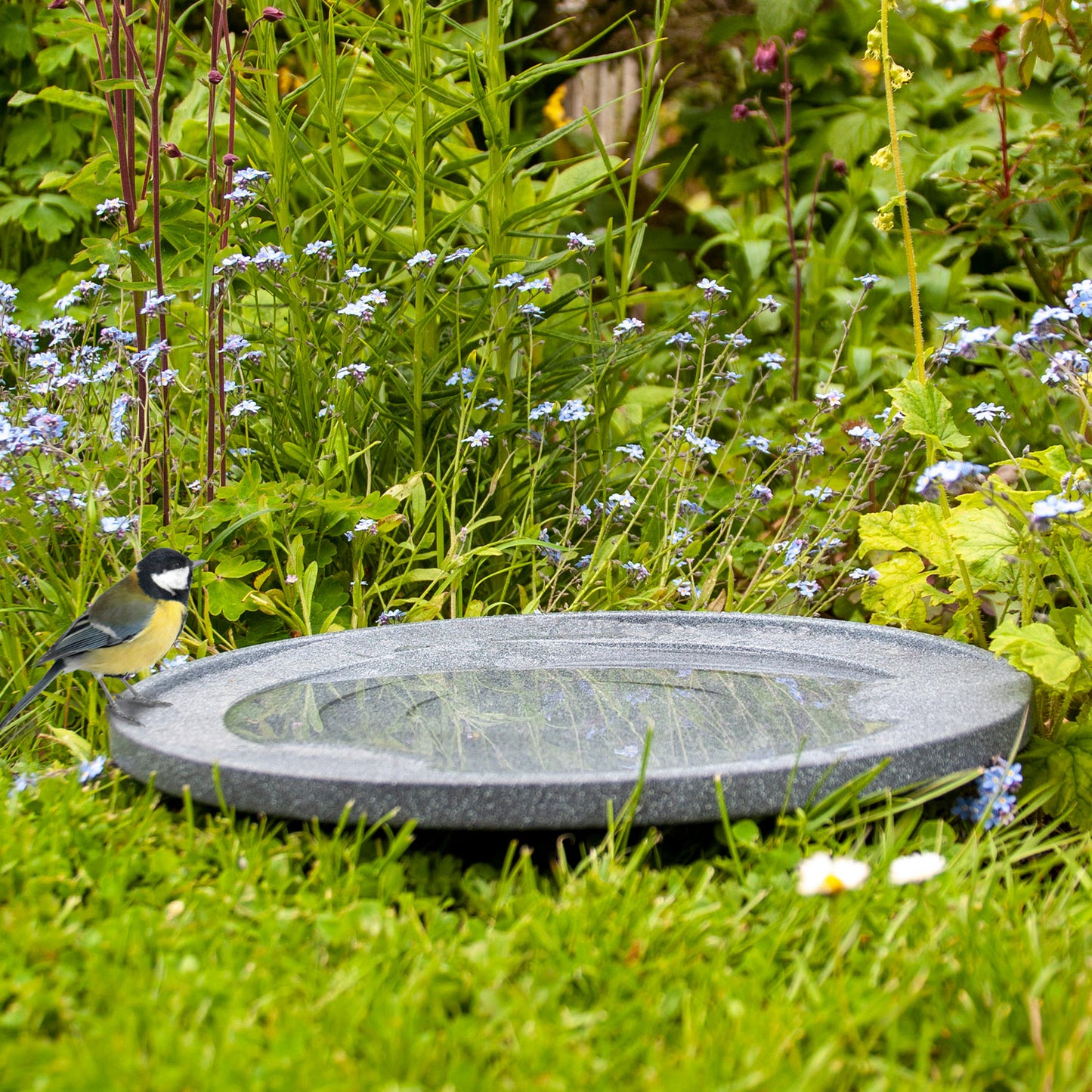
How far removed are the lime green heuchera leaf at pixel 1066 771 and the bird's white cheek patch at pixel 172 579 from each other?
1.40 m

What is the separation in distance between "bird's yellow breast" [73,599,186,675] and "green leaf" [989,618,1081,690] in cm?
132

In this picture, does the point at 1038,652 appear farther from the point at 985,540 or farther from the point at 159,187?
the point at 159,187

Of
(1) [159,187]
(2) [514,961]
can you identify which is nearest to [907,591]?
(2) [514,961]

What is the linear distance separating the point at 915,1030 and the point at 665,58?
4931 mm

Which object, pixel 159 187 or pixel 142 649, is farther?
pixel 159 187

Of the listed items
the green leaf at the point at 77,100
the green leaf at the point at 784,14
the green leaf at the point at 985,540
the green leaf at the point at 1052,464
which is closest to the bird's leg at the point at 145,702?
the green leaf at the point at 985,540

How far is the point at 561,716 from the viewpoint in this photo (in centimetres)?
189

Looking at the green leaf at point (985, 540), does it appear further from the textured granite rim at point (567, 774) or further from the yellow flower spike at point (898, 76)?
the yellow flower spike at point (898, 76)

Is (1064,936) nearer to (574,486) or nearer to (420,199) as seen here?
(574,486)

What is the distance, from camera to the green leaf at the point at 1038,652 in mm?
1774

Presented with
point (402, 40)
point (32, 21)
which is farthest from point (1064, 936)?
point (32, 21)

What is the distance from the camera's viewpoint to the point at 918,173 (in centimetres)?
416

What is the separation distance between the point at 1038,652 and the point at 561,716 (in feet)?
2.49

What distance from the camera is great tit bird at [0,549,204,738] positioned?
1809mm
